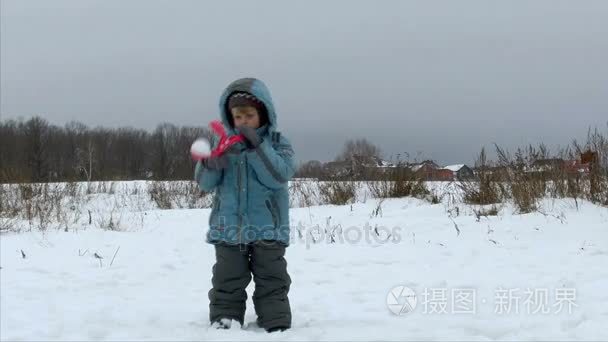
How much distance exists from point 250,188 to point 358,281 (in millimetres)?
1730

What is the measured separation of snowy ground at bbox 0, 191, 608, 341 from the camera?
2.74 metres

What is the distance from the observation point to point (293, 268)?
4.63 metres

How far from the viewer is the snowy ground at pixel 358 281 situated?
8.98 feet

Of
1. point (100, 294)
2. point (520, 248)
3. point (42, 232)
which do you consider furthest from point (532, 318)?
point (42, 232)

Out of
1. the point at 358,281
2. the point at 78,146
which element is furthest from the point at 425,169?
the point at 78,146

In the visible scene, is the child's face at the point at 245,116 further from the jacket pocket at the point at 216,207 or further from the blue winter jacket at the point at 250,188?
the jacket pocket at the point at 216,207

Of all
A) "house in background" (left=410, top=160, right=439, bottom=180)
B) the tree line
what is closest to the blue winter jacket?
"house in background" (left=410, top=160, right=439, bottom=180)

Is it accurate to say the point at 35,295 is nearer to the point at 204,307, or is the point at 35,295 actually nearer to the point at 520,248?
the point at 204,307

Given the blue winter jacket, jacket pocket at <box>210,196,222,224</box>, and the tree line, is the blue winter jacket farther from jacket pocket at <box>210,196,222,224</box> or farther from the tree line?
the tree line

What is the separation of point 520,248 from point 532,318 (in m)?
2.33

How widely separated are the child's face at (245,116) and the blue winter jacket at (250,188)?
2.0 inches

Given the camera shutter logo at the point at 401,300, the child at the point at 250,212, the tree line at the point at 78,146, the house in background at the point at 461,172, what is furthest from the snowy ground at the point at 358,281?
the tree line at the point at 78,146

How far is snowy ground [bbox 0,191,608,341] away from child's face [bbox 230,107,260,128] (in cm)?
105

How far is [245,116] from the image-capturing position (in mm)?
2713
